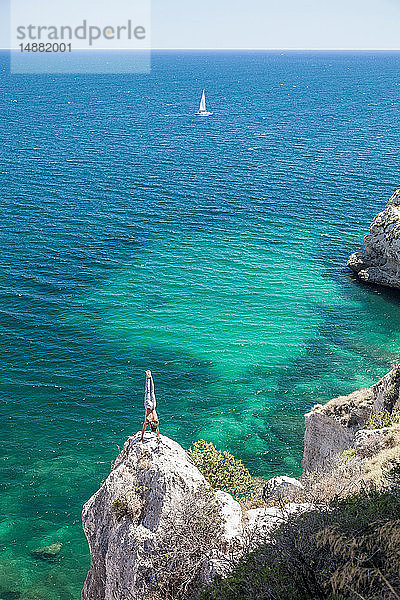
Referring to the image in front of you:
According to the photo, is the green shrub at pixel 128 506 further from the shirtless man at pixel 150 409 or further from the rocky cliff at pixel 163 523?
the shirtless man at pixel 150 409

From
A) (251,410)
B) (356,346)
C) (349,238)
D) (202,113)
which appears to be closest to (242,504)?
(251,410)

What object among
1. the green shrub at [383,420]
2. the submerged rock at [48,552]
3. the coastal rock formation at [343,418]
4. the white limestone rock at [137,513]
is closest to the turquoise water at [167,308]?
the submerged rock at [48,552]

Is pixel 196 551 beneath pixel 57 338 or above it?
above

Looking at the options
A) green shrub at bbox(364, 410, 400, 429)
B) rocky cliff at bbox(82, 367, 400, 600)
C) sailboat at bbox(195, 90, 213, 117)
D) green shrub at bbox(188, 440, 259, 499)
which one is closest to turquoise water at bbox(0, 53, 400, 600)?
green shrub at bbox(188, 440, 259, 499)

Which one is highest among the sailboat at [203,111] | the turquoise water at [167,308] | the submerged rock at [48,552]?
the sailboat at [203,111]

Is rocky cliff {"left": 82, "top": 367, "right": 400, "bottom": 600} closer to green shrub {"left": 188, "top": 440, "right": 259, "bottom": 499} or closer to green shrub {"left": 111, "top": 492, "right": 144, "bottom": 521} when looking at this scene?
green shrub {"left": 111, "top": 492, "right": 144, "bottom": 521}

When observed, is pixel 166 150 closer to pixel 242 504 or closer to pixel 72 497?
pixel 72 497

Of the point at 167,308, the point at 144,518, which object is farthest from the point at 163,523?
the point at 167,308
